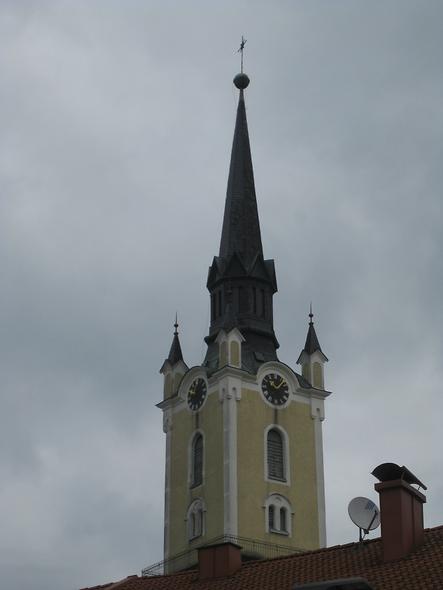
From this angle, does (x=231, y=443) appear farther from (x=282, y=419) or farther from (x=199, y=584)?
(x=199, y=584)

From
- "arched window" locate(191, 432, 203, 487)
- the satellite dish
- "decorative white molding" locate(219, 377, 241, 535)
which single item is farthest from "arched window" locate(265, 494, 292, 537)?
the satellite dish

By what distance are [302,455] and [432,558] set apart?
1333 inches

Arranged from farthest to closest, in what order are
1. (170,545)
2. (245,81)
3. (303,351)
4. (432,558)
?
(245,81) → (303,351) → (170,545) → (432,558)

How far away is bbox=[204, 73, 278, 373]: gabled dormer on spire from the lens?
6412cm

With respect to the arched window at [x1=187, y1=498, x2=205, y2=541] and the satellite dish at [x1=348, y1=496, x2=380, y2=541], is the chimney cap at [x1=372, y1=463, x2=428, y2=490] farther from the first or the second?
the arched window at [x1=187, y1=498, x2=205, y2=541]

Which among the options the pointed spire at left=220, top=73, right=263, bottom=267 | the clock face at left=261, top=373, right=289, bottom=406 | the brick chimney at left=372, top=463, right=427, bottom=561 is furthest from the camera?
the pointed spire at left=220, top=73, right=263, bottom=267

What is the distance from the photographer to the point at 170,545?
61.1 metres

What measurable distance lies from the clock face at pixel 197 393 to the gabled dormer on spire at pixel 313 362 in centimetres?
511

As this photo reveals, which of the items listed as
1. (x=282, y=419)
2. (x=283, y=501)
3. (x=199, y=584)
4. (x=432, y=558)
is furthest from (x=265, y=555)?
(x=432, y=558)

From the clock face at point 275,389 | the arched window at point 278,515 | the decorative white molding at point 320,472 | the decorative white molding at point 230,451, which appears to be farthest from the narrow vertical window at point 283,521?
the clock face at point 275,389

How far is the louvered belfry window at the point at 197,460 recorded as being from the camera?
201ft

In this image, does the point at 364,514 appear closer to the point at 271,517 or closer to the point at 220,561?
the point at 220,561

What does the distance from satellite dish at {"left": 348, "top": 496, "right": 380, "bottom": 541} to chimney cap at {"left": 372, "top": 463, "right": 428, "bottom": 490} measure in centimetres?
116

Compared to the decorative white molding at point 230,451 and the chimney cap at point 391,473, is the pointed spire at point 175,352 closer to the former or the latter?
the decorative white molding at point 230,451
